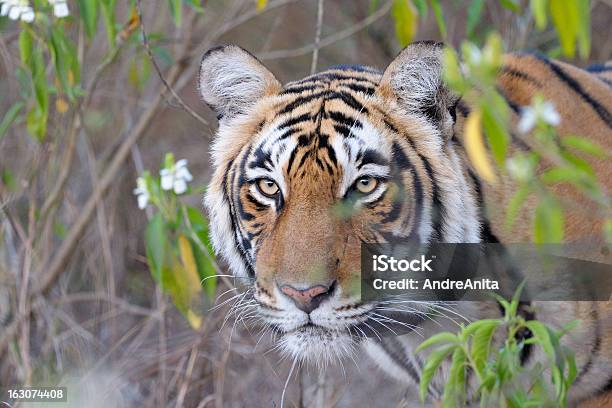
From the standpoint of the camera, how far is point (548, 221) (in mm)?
1286

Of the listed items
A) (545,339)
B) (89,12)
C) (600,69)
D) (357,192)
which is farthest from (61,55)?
(545,339)

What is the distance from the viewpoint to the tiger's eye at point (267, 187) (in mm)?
2155

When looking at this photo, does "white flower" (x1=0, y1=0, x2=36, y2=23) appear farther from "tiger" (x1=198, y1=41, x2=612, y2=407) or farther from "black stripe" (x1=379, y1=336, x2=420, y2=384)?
"black stripe" (x1=379, y1=336, x2=420, y2=384)

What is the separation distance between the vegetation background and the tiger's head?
1.43 ft

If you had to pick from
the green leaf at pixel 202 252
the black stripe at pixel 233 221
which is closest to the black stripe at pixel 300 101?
the black stripe at pixel 233 221

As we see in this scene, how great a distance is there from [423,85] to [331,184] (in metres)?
0.33

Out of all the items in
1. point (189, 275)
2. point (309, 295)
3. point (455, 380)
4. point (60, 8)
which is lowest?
point (455, 380)

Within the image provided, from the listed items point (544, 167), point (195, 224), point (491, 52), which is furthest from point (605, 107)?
point (491, 52)

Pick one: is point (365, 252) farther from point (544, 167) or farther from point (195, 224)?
point (195, 224)

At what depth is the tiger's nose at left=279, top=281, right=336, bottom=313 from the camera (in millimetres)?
1967

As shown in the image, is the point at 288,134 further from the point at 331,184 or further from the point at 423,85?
the point at 423,85

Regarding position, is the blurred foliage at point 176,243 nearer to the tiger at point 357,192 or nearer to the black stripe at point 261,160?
the tiger at point 357,192

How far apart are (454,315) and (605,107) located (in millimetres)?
749

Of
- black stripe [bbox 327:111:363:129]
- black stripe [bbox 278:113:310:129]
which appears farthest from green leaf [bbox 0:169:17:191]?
black stripe [bbox 327:111:363:129]
